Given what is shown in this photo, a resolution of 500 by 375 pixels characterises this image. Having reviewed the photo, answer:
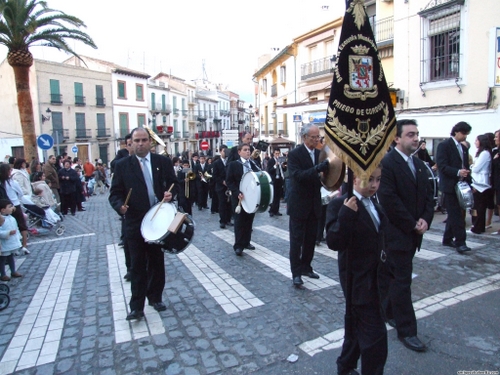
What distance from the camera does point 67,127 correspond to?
135 feet

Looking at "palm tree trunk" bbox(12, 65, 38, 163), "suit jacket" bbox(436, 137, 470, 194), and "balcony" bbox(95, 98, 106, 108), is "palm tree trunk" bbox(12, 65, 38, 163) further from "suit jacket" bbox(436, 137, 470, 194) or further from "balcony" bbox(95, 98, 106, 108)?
"balcony" bbox(95, 98, 106, 108)

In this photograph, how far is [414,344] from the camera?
148 inches

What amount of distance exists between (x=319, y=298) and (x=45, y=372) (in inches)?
121

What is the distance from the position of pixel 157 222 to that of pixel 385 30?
1701 cm

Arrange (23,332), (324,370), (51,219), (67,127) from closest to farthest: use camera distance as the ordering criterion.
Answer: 1. (324,370)
2. (23,332)
3. (51,219)
4. (67,127)

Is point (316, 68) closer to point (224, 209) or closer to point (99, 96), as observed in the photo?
point (224, 209)

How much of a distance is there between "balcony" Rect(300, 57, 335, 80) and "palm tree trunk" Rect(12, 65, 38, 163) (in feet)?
53.6

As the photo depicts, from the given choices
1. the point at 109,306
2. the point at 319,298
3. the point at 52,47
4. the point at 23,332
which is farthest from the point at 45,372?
the point at 52,47

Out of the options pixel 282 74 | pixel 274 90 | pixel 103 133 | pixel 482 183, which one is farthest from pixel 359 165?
pixel 103 133

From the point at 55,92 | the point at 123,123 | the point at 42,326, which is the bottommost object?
the point at 42,326

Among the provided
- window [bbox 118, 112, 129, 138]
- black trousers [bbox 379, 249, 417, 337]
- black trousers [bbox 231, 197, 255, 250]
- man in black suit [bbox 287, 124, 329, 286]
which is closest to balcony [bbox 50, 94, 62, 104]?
window [bbox 118, 112, 129, 138]

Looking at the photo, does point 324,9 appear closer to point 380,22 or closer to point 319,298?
point 380,22

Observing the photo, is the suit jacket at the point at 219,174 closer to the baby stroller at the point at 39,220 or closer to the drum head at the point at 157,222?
the baby stroller at the point at 39,220

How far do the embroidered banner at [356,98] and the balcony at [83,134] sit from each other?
42945 millimetres
